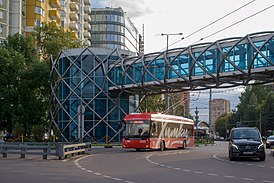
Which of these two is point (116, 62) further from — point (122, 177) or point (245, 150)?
point (122, 177)

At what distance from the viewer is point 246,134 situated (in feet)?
83.5

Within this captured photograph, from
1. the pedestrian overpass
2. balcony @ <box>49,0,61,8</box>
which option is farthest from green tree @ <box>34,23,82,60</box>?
balcony @ <box>49,0,61,8</box>

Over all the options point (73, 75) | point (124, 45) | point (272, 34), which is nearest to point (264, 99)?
point (124, 45)

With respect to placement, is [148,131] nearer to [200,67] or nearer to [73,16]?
[200,67]

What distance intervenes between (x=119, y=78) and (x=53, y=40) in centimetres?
1817

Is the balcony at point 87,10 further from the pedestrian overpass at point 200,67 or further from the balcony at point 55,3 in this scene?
the pedestrian overpass at point 200,67

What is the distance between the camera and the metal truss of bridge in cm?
4078

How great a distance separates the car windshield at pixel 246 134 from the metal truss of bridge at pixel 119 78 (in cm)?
1382

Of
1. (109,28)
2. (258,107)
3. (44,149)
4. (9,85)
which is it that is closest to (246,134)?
(44,149)

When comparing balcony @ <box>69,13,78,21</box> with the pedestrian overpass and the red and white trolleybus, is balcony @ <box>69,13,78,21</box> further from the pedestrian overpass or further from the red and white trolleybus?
the red and white trolleybus

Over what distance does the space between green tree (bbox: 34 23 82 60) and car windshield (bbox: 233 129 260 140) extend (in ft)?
139

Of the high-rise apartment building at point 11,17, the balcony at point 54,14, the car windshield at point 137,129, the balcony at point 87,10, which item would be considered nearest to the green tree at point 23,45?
the high-rise apartment building at point 11,17

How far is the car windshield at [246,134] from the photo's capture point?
2518cm

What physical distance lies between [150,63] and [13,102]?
18.7m
